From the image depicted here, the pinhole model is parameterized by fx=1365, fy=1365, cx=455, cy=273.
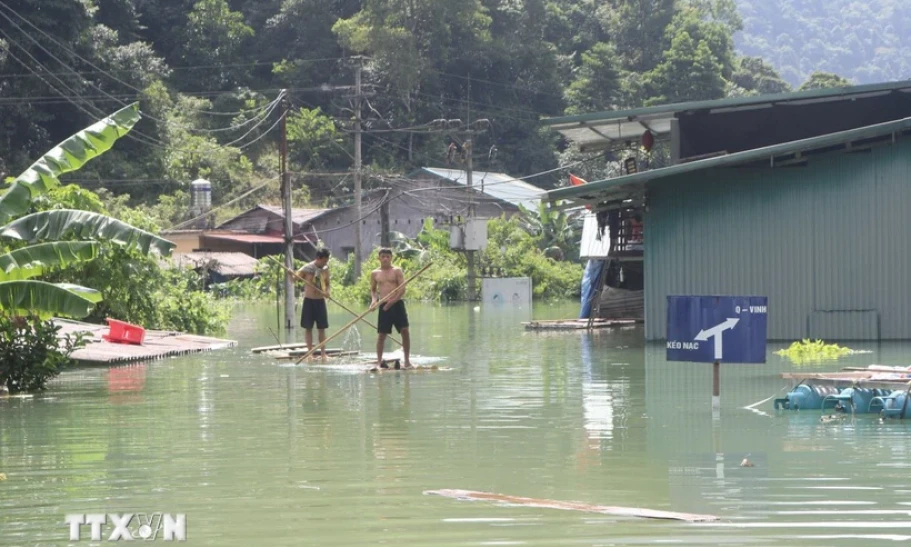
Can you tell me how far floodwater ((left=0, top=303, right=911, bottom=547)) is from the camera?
764cm

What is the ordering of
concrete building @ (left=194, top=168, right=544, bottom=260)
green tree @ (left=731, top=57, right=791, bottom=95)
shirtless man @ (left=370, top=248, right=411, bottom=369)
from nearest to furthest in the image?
shirtless man @ (left=370, top=248, right=411, bottom=369)
concrete building @ (left=194, top=168, right=544, bottom=260)
green tree @ (left=731, top=57, right=791, bottom=95)

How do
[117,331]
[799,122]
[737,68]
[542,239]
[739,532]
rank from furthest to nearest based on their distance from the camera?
[737,68], [542,239], [799,122], [117,331], [739,532]

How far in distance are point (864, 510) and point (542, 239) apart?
43153mm

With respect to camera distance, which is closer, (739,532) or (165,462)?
(739,532)

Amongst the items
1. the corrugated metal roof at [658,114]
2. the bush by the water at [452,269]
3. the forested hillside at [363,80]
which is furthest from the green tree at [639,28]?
the corrugated metal roof at [658,114]

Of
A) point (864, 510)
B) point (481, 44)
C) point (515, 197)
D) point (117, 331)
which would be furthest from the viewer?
point (481, 44)

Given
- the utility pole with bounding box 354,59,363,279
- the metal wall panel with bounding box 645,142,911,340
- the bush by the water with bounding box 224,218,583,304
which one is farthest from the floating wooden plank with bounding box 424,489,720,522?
A: the bush by the water with bounding box 224,218,583,304

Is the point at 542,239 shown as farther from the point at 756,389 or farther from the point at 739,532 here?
the point at 739,532

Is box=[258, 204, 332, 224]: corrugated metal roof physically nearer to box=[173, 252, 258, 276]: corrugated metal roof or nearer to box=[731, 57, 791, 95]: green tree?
box=[173, 252, 258, 276]: corrugated metal roof

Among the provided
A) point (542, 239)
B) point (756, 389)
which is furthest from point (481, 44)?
point (756, 389)

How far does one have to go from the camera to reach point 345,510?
26.8 ft

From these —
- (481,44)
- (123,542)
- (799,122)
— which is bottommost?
Result: (123,542)

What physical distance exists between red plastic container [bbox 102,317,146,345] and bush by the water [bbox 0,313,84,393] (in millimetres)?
4864

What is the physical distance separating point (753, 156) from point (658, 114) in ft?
13.3
